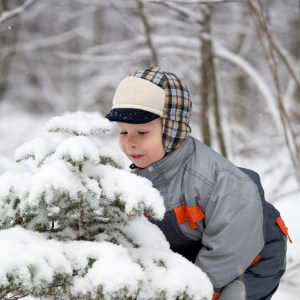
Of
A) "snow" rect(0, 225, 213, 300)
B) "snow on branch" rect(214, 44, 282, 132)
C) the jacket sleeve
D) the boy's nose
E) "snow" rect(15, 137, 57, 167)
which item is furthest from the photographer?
"snow on branch" rect(214, 44, 282, 132)

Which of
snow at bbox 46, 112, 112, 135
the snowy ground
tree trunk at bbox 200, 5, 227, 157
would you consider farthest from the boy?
tree trunk at bbox 200, 5, 227, 157

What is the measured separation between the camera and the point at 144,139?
4.75 feet

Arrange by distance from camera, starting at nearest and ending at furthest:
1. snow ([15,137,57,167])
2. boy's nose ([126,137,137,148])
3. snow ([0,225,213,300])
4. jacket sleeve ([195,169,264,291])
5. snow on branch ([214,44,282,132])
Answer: snow ([0,225,213,300]) → snow ([15,137,57,167]) → jacket sleeve ([195,169,264,291]) → boy's nose ([126,137,137,148]) → snow on branch ([214,44,282,132])

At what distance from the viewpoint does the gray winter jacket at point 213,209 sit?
51.4 inches

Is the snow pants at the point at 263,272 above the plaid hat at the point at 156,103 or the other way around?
the other way around

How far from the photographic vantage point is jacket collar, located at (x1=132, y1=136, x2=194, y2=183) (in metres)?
1.48

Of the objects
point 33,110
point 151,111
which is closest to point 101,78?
point 33,110

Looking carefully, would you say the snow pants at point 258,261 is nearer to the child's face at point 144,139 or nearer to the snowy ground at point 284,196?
the child's face at point 144,139

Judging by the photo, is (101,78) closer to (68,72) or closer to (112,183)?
(68,72)

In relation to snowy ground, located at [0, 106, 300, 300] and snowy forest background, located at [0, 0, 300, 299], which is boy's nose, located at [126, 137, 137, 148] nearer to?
snowy forest background, located at [0, 0, 300, 299]

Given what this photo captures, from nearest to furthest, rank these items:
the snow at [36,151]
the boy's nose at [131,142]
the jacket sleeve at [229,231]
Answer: the snow at [36,151], the jacket sleeve at [229,231], the boy's nose at [131,142]

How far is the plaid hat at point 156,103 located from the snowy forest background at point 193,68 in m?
0.56

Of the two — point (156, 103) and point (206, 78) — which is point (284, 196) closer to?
point (206, 78)

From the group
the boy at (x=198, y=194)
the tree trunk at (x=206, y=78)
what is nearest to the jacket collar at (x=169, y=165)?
the boy at (x=198, y=194)
